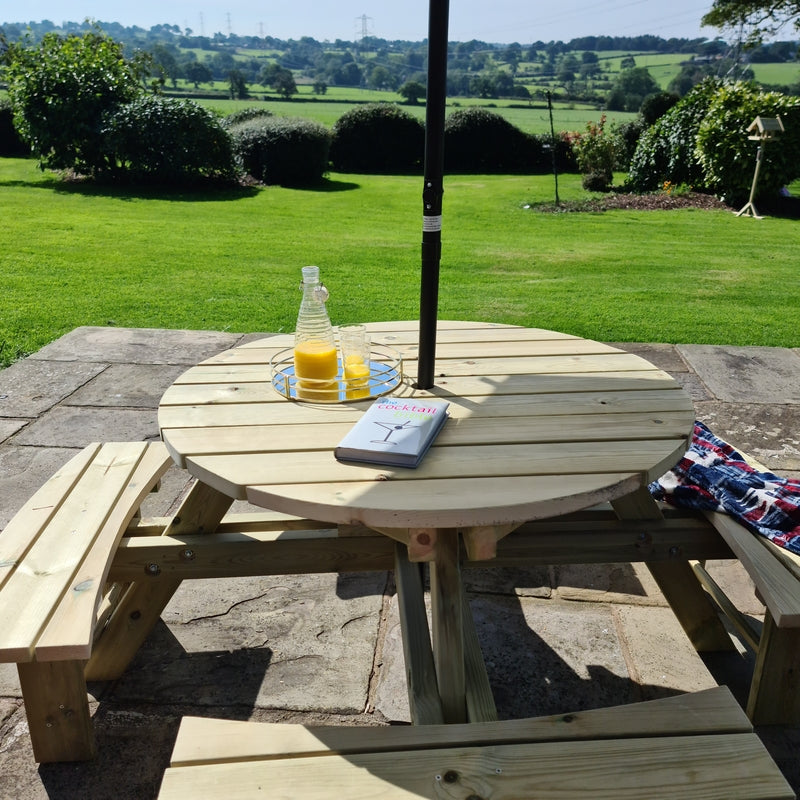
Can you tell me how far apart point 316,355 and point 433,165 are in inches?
21.4

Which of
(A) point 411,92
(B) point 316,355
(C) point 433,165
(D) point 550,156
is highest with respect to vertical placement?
(C) point 433,165

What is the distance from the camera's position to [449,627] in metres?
1.63

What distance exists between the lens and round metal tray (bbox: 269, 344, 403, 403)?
1950 mm

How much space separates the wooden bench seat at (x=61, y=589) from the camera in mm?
1570

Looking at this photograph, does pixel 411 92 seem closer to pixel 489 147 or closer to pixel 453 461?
pixel 489 147

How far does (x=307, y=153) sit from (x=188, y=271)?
741 centimetres

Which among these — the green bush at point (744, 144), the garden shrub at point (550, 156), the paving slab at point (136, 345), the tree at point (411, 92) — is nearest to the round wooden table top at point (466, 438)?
the paving slab at point (136, 345)

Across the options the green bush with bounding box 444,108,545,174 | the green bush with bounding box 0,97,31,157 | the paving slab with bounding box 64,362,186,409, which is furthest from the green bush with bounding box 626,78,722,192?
the green bush with bounding box 0,97,31,157

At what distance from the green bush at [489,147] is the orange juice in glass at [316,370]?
53.7 ft

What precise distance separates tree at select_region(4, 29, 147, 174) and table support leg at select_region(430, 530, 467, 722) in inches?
494

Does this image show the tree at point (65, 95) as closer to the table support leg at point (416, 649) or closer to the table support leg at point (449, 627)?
the table support leg at point (416, 649)

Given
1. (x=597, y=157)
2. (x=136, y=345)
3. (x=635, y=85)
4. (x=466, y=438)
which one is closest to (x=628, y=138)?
(x=597, y=157)

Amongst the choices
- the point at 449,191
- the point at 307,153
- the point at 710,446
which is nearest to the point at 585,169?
the point at 449,191

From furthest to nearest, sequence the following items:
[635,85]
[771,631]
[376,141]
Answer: [635,85], [376,141], [771,631]
